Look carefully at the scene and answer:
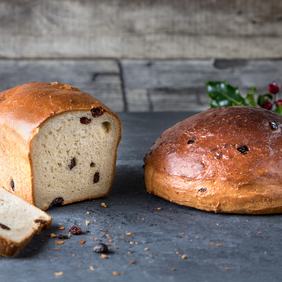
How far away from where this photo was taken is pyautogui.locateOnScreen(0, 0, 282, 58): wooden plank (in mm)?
4965

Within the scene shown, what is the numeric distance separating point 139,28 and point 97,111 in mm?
2444

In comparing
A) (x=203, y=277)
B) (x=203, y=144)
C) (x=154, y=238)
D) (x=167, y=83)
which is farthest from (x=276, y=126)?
A: (x=167, y=83)

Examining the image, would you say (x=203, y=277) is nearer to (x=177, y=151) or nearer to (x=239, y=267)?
(x=239, y=267)

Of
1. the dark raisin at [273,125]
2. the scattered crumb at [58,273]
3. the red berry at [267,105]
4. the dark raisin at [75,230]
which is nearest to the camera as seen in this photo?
the scattered crumb at [58,273]

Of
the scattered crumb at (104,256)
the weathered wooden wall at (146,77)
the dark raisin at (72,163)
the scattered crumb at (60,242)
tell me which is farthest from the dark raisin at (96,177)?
the weathered wooden wall at (146,77)

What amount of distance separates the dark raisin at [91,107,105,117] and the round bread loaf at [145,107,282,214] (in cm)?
27

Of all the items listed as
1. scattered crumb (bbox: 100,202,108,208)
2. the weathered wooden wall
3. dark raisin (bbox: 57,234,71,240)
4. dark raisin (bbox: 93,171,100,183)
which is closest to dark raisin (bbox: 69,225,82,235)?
dark raisin (bbox: 57,234,71,240)

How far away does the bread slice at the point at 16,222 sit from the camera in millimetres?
2180

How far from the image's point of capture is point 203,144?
8.63ft

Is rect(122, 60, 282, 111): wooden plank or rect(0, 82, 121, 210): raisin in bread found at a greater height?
rect(0, 82, 121, 210): raisin in bread

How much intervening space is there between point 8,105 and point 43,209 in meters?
0.40

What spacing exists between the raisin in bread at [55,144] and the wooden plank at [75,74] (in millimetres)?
2254

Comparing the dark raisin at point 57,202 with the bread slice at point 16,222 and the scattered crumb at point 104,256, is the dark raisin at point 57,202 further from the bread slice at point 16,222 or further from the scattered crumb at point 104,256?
the scattered crumb at point 104,256

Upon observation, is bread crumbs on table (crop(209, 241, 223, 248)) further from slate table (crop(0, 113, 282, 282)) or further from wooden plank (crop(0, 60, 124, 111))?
wooden plank (crop(0, 60, 124, 111))
